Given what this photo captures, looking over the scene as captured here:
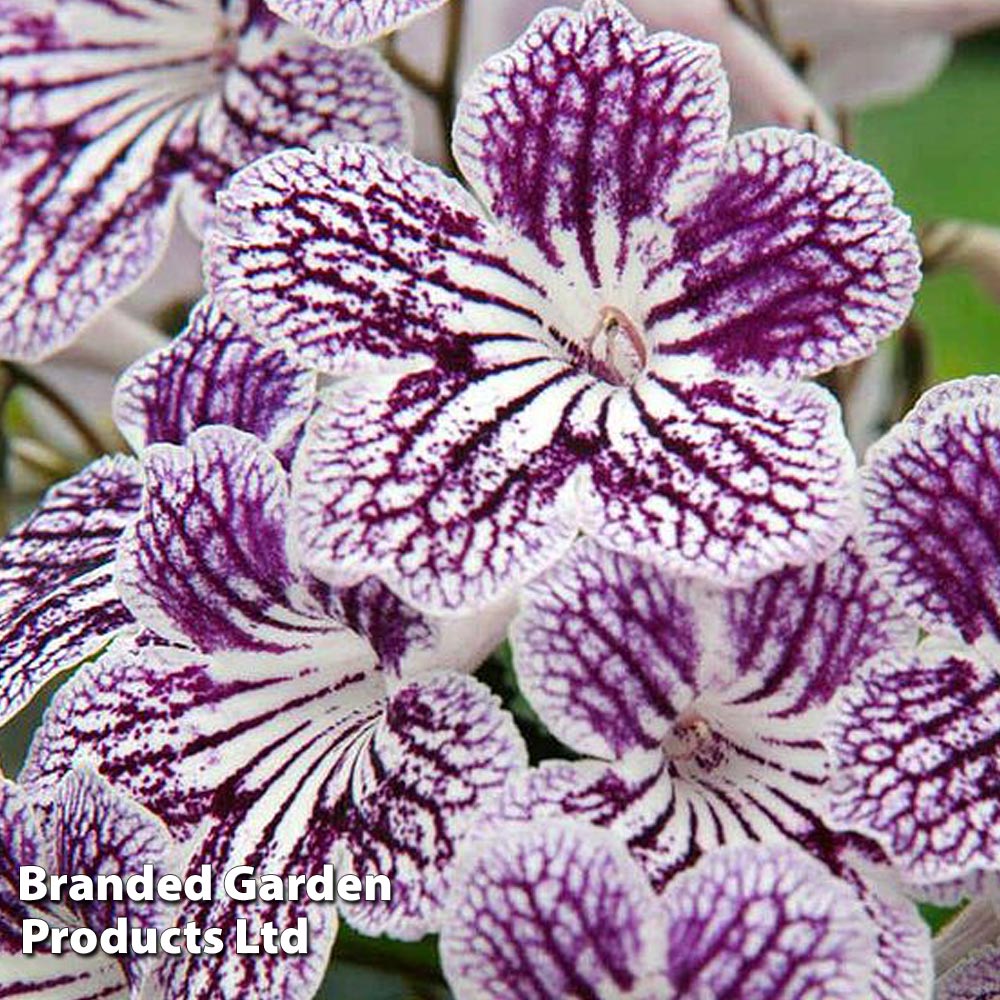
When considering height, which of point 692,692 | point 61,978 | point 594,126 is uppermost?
point 594,126

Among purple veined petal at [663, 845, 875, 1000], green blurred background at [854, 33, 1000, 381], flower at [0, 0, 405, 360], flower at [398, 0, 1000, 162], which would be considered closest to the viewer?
purple veined petal at [663, 845, 875, 1000]

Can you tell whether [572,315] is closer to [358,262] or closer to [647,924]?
[358,262]

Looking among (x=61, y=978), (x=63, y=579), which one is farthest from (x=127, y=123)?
(x=61, y=978)

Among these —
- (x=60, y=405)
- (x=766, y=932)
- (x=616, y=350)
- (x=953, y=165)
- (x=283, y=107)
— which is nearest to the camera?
(x=766, y=932)

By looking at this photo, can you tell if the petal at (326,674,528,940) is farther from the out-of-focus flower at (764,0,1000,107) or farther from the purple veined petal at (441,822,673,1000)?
the out-of-focus flower at (764,0,1000,107)

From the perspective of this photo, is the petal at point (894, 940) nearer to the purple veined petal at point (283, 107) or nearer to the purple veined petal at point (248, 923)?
the purple veined petal at point (248, 923)

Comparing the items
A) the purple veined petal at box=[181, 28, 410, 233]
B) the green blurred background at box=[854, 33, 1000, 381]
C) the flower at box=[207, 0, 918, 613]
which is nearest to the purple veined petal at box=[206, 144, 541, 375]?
the flower at box=[207, 0, 918, 613]
